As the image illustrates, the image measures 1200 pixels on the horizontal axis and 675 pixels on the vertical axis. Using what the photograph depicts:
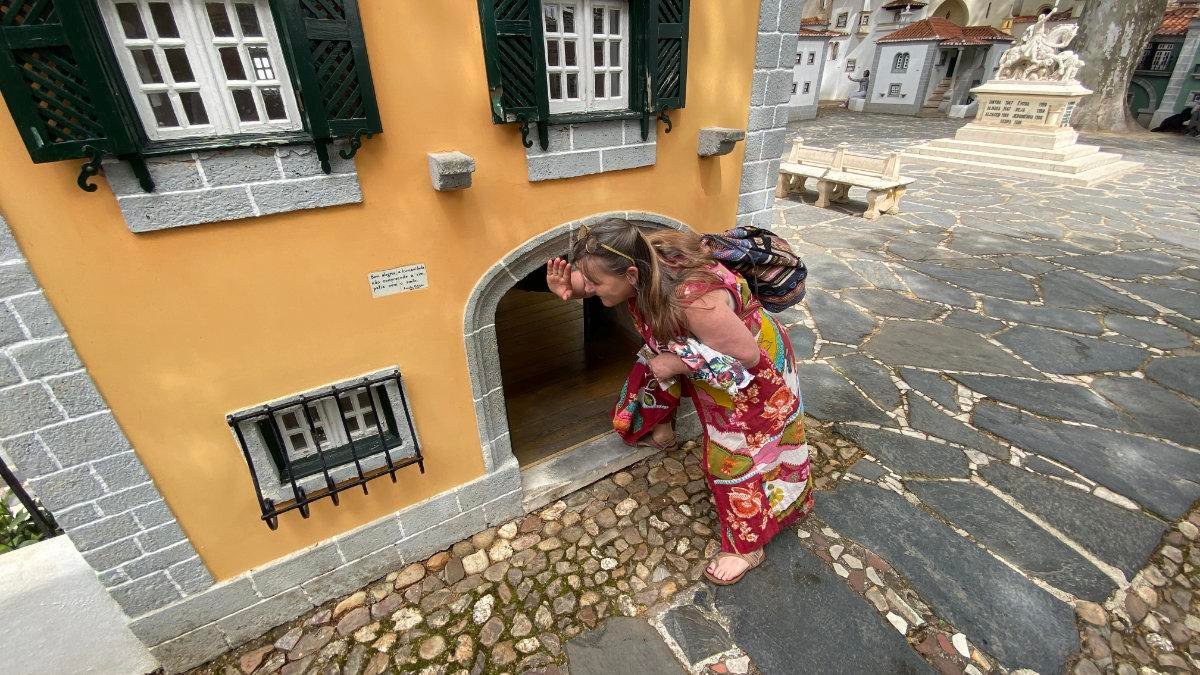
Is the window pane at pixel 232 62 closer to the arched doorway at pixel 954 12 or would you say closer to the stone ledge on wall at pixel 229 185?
the stone ledge on wall at pixel 229 185

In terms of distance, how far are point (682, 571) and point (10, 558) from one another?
3530 mm

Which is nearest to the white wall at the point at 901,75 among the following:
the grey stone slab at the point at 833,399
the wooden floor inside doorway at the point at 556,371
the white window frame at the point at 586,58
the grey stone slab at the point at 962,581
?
the grey stone slab at the point at 833,399

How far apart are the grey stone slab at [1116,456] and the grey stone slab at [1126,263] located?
15.0ft

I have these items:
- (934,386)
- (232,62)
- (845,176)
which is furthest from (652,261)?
(845,176)

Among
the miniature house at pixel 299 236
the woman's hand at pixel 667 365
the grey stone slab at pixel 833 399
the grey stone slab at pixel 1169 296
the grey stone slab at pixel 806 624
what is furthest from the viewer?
the grey stone slab at pixel 1169 296

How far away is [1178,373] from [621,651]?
608 cm

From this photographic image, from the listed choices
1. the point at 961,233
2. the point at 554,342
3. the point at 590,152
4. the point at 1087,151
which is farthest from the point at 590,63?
the point at 1087,151

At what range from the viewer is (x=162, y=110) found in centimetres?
200

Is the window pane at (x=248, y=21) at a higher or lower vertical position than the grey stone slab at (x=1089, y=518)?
higher

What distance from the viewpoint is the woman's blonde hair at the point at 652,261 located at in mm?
2395

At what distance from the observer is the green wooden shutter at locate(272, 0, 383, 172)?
1.99 metres

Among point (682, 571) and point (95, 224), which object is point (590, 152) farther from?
point (682, 571)

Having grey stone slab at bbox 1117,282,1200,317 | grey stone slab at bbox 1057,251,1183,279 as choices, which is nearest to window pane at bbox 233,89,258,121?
grey stone slab at bbox 1117,282,1200,317

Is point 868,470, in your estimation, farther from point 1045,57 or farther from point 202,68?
point 1045,57
